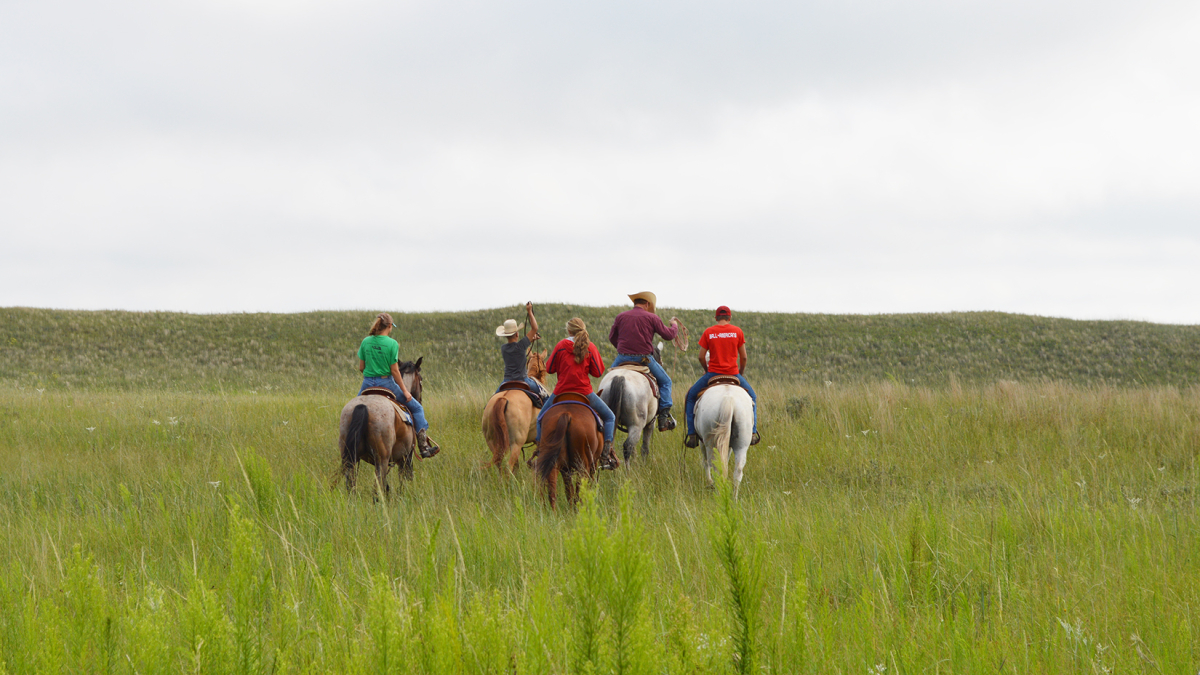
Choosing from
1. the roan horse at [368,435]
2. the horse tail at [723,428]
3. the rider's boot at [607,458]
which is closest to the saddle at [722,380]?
the horse tail at [723,428]

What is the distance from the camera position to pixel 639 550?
52.9 inches

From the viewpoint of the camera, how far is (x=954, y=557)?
4.47 meters

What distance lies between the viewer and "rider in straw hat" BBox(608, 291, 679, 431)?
9.70 metres

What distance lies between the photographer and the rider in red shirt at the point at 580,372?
296 inches

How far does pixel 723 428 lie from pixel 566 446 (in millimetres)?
2072

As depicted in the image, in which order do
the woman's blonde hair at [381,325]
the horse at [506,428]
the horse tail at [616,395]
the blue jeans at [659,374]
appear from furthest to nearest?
the blue jeans at [659,374] → the horse tail at [616,395] → the horse at [506,428] → the woman's blonde hair at [381,325]

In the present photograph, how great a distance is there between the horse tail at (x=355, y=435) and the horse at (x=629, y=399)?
124 inches

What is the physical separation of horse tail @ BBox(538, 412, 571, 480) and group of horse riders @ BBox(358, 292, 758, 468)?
33 cm

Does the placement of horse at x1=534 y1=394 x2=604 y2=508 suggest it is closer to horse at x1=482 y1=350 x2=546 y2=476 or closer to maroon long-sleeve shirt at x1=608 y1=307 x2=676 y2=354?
horse at x1=482 y1=350 x2=546 y2=476

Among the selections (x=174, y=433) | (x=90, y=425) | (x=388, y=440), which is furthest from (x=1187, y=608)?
(x=90, y=425)

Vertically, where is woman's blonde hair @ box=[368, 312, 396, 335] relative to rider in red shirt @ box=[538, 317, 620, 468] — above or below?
above

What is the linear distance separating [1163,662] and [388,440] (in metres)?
6.88

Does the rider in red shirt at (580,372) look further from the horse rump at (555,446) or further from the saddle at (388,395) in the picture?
the saddle at (388,395)

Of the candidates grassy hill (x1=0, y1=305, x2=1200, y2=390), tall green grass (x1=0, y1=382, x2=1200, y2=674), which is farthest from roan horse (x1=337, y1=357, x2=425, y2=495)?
grassy hill (x1=0, y1=305, x2=1200, y2=390)
